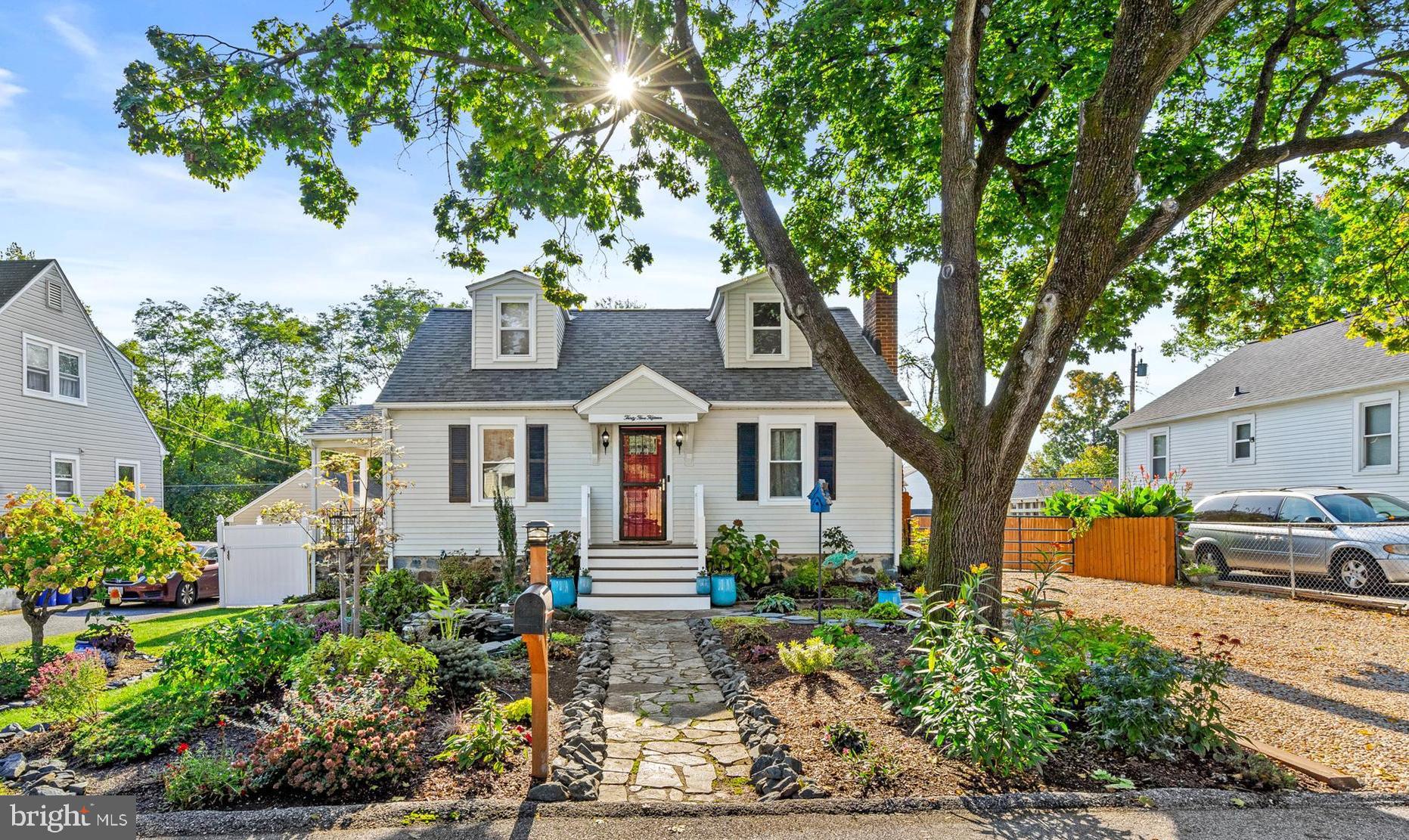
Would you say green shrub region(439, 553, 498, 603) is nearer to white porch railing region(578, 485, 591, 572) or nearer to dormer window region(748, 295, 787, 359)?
white porch railing region(578, 485, 591, 572)

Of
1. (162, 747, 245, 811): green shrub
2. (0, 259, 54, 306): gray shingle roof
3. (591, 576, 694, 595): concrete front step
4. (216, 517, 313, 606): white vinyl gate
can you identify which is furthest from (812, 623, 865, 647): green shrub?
(0, 259, 54, 306): gray shingle roof

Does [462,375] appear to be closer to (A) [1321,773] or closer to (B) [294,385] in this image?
(A) [1321,773]

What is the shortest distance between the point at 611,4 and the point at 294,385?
29.1m

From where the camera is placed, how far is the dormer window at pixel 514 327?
1234cm

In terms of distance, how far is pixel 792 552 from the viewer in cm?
1166

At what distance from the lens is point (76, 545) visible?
6.14m

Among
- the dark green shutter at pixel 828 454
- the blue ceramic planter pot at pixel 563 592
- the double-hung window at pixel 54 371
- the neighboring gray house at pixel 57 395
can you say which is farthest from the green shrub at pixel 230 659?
the double-hung window at pixel 54 371

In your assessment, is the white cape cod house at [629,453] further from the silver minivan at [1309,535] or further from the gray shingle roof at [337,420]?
the silver minivan at [1309,535]

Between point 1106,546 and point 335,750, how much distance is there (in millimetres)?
14069

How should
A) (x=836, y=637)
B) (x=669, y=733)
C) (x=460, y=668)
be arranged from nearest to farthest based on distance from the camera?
(x=669, y=733) < (x=460, y=668) < (x=836, y=637)

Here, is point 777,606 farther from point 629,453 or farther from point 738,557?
point 629,453

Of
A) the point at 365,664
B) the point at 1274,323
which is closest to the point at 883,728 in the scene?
the point at 365,664

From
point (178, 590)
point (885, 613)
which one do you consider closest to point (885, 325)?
point (885, 613)

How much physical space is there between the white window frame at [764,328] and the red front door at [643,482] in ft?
7.49
